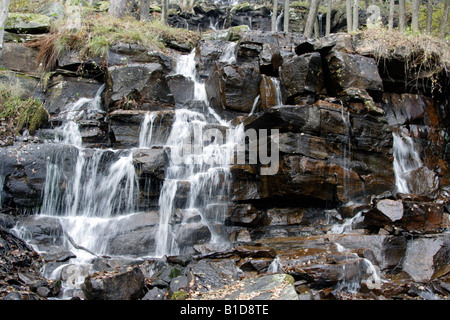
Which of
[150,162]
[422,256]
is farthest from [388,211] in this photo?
[150,162]

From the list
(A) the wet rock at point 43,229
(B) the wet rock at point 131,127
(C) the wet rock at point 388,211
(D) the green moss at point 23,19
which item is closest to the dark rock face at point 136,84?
(B) the wet rock at point 131,127

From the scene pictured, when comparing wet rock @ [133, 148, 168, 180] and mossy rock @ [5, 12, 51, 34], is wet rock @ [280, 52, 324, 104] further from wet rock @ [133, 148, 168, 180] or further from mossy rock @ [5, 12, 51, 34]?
mossy rock @ [5, 12, 51, 34]

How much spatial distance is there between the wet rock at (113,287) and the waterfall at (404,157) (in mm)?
8261

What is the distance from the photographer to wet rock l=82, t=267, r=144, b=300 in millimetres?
4328

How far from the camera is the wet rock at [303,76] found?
32.1 feet

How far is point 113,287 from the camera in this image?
4.37m

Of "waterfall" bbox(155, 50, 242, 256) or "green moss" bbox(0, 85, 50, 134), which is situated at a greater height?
"green moss" bbox(0, 85, 50, 134)

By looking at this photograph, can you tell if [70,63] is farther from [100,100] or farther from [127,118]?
[127,118]

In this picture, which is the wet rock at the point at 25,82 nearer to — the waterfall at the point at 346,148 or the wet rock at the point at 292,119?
the wet rock at the point at 292,119

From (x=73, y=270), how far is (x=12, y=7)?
14.7m

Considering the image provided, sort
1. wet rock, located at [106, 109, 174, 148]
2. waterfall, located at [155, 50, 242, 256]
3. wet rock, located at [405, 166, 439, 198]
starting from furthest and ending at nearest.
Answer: wet rock, located at [106, 109, 174, 148] < wet rock, located at [405, 166, 439, 198] < waterfall, located at [155, 50, 242, 256]

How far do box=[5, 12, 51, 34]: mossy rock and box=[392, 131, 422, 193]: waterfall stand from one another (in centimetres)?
1429

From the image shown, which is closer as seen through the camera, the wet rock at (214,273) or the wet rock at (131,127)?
the wet rock at (214,273)

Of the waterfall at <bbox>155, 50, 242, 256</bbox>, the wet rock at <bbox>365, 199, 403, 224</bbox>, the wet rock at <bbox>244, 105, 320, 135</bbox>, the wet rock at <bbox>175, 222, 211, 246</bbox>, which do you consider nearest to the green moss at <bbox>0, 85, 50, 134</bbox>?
the waterfall at <bbox>155, 50, 242, 256</bbox>
